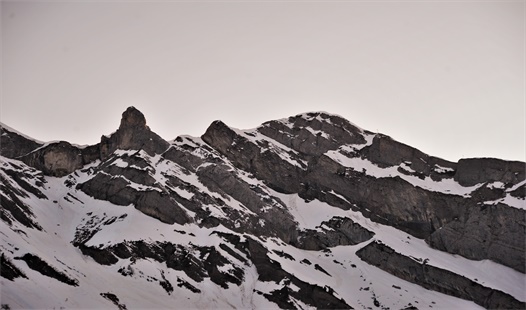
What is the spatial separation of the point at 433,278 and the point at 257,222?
44524 mm

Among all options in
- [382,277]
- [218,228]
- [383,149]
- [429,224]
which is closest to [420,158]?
[383,149]

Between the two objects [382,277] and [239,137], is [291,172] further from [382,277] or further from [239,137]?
[382,277]

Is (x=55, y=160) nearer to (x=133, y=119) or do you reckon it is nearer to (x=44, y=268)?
(x=133, y=119)

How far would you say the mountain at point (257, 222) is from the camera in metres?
125

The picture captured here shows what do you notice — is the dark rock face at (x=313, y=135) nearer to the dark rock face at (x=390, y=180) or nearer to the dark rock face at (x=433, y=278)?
the dark rock face at (x=390, y=180)

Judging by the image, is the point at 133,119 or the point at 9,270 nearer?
the point at 9,270

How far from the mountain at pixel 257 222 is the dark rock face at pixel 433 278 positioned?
0.29 m

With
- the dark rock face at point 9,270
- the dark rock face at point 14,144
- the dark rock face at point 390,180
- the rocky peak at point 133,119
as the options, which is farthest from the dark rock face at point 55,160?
the dark rock face at point 9,270

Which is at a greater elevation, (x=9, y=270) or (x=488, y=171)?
(x=488, y=171)

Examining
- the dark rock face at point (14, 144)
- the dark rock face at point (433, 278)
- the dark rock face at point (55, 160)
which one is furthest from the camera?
the dark rock face at point (14, 144)

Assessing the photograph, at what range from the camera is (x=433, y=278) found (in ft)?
484

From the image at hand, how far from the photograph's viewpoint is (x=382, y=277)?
483ft

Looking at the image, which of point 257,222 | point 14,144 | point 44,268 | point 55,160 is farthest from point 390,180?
point 14,144

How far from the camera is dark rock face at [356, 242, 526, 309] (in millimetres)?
140750
